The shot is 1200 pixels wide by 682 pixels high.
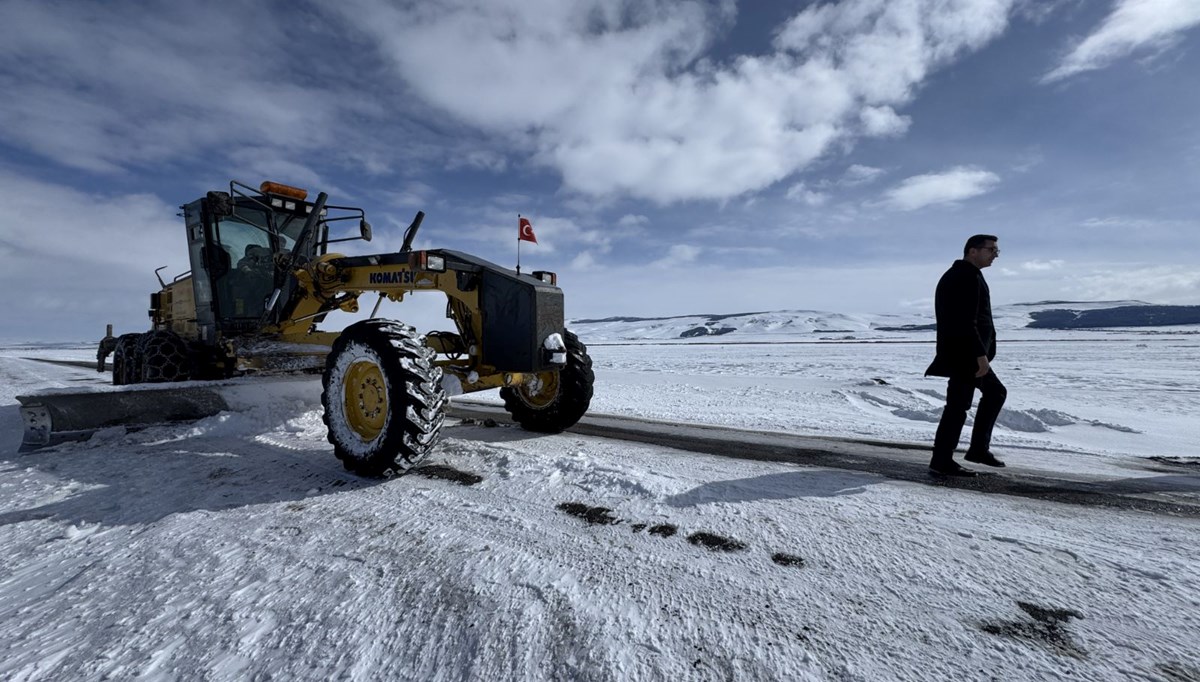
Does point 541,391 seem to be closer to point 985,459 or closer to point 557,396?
point 557,396

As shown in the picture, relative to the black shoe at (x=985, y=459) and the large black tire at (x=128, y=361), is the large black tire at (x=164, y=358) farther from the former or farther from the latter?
the black shoe at (x=985, y=459)

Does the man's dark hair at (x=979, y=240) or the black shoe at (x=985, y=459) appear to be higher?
the man's dark hair at (x=979, y=240)

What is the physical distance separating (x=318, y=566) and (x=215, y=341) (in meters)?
6.18

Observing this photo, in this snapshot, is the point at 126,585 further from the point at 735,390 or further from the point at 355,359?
the point at 735,390

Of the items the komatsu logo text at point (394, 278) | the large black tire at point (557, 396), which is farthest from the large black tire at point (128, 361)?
the large black tire at point (557, 396)

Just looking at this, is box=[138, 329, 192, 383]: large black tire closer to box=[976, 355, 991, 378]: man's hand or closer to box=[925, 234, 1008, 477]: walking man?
box=[925, 234, 1008, 477]: walking man

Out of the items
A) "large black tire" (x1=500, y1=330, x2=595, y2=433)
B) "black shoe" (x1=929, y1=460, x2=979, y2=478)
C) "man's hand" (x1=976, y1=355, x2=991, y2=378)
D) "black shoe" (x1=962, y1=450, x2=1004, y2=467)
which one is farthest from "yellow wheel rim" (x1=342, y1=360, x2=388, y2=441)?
"black shoe" (x1=962, y1=450, x2=1004, y2=467)

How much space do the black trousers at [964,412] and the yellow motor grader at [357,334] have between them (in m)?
2.83

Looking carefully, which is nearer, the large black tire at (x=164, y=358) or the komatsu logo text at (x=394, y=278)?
the komatsu logo text at (x=394, y=278)

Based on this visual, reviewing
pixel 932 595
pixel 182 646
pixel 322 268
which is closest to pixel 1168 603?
pixel 932 595

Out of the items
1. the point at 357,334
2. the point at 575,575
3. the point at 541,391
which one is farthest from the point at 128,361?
the point at 575,575

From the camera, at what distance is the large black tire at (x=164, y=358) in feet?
20.2

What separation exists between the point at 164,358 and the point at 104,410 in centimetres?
176

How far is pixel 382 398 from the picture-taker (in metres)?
3.63
